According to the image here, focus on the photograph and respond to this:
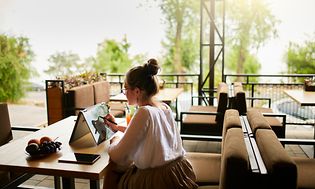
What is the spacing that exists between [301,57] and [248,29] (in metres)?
1.48

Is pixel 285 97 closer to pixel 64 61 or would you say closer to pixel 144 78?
pixel 144 78

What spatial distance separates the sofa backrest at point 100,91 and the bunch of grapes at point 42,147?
9.28 ft

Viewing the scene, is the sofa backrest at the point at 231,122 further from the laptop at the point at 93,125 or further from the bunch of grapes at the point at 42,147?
the bunch of grapes at the point at 42,147

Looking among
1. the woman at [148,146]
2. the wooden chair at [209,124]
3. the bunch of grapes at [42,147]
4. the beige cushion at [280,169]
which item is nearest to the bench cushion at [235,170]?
the beige cushion at [280,169]

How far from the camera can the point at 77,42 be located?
8484mm

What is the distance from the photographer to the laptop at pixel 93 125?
1964mm

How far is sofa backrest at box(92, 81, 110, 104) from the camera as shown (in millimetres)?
4719

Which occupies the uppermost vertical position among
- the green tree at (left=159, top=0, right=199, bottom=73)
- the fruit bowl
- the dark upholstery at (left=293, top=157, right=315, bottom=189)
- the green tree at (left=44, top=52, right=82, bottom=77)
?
the green tree at (left=159, top=0, right=199, bottom=73)

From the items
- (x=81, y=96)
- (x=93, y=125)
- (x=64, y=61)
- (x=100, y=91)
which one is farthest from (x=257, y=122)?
(x=64, y=61)

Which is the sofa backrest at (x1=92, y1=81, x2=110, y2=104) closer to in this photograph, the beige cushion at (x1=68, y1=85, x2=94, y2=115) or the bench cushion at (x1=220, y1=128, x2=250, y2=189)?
the beige cushion at (x1=68, y1=85, x2=94, y2=115)

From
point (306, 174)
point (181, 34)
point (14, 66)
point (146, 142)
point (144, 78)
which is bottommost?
point (306, 174)

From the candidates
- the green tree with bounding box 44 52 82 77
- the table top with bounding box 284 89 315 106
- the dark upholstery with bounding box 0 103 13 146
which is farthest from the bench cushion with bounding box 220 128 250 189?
the green tree with bounding box 44 52 82 77

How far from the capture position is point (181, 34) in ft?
30.1

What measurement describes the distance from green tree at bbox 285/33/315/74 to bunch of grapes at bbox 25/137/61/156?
7309 millimetres
